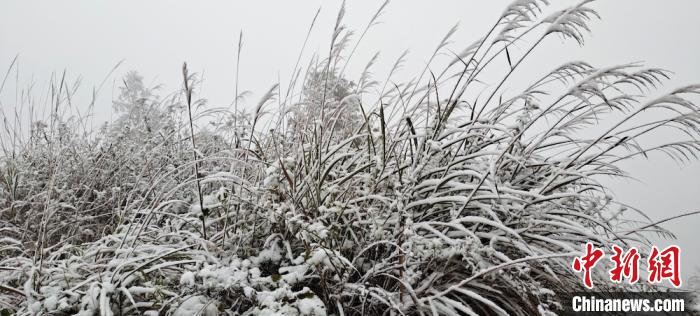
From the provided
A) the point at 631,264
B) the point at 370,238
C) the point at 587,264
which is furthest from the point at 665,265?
the point at 370,238

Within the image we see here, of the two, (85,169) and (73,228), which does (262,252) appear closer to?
(73,228)

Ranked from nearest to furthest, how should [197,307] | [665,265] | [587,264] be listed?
[197,307]
[587,264]
[665,265]

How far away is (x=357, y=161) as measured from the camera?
2.14 meters

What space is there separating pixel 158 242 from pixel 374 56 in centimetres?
158

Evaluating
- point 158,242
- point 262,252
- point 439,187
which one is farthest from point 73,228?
point 439,187

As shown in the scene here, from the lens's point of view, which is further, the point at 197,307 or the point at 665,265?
the point at 665,265

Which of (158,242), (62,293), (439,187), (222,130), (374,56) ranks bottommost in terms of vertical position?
(62,293)

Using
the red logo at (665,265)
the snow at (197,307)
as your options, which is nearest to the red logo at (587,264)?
the red logo at (665,265)

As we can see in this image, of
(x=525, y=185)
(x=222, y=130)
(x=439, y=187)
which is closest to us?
(x=439, y=187)

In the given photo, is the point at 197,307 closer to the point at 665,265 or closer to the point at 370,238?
the point at 370,238

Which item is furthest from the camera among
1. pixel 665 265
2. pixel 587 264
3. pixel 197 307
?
pixel 665 265

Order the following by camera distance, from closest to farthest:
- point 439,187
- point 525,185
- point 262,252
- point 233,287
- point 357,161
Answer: point 233,287
point 262,252
point 439,187
point 525,185
point 357,161

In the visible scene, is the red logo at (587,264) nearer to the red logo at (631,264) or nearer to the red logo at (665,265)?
the red logo at (631,264)

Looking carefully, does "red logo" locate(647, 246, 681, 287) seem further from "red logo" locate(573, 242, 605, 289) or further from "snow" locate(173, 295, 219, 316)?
"snow" locate(173, 295, 219, 316)
